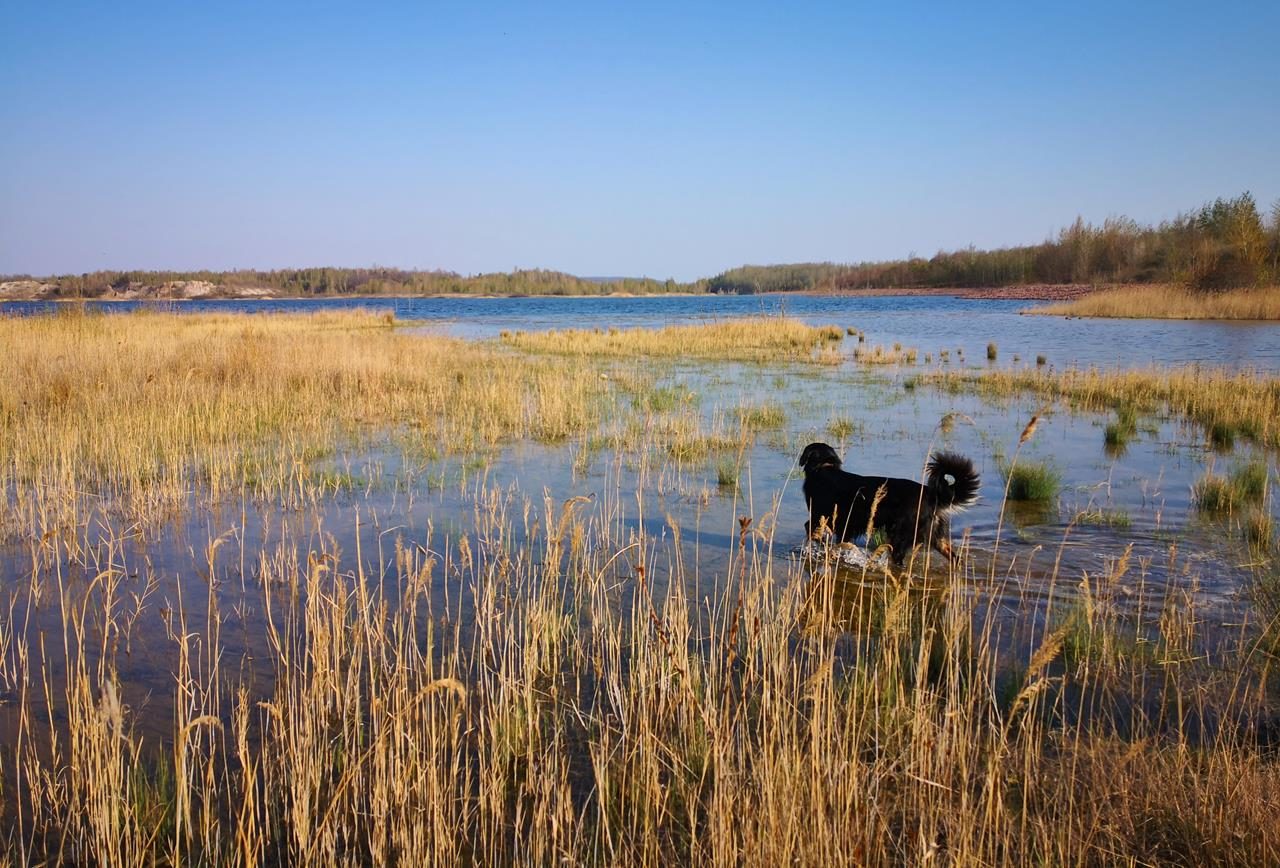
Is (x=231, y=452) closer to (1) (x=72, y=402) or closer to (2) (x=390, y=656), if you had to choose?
(1) (x=72, y=402)

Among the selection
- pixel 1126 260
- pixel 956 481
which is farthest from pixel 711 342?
pixel 1126 260

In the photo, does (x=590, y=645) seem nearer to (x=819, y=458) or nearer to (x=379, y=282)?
(x=819, y=458)

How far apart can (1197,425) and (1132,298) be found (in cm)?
2911

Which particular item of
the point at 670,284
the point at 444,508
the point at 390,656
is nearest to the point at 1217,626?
the point at 390,656

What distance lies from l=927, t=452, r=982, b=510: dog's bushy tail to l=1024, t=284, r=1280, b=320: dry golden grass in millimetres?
32889

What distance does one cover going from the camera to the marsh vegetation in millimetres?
2645

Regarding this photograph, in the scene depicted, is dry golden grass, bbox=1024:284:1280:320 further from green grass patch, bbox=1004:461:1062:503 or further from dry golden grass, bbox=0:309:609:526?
green grass patch, bbox=1004:461:1062:503

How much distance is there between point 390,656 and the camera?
431 centimetres

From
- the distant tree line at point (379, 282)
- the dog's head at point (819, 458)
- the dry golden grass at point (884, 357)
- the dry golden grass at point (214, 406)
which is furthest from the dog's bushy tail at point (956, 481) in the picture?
the distant tree line at point (379, 282)

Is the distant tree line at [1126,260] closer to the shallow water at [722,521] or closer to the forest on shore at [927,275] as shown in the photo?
the forest on shore at [927,275]

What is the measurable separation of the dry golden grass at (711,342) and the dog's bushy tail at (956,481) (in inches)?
661

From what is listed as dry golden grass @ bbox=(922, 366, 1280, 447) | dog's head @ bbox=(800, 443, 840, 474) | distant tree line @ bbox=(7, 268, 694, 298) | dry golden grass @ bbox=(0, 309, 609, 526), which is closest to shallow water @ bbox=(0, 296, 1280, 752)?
dog's head @ bbox=(800, 443, 840, 474)

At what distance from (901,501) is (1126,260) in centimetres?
5956

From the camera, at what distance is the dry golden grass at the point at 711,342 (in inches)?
942
